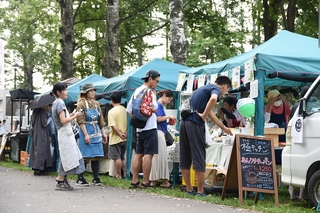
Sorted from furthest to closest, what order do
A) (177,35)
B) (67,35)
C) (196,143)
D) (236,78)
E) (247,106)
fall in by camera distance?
(67,35)
(177,35)
(236,78)
(247,106)
(196,143)

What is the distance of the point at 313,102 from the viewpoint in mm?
9148

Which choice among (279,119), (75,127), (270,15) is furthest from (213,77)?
(270,15)

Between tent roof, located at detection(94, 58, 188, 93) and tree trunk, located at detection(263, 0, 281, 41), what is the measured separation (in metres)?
8.51

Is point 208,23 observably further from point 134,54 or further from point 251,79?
point 251,79

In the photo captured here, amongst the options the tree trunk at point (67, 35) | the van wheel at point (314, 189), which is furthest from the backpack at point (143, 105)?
the tree trunk at point (67, 35)

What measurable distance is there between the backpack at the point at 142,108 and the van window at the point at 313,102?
3.19m

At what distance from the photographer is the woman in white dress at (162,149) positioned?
1222cm

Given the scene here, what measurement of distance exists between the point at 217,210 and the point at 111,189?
142 inches

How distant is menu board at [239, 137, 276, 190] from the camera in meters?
9.41

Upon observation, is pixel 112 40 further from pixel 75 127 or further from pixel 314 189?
pixel 314 189

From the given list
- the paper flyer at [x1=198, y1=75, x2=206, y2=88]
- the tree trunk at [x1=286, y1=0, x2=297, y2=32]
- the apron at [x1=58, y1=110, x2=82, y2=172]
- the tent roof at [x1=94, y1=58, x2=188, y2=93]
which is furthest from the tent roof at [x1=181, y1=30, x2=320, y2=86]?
the tree trunk at [x1=286, y1=0, x2=297, y2=32]

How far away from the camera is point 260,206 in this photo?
912 centimetres

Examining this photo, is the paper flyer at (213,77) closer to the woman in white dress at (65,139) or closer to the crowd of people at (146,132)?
the crowd of people at (146,132)

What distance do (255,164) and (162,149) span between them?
3.20m
